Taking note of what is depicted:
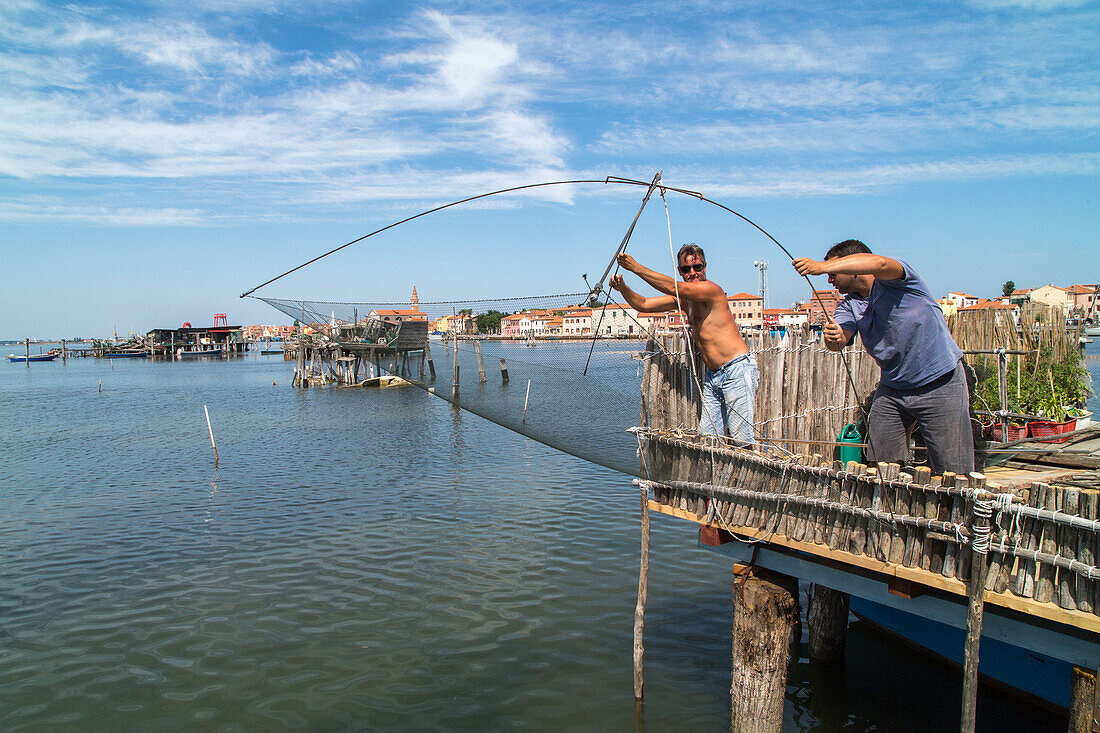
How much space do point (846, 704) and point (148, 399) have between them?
3443cm

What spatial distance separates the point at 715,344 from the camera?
16.2 feet

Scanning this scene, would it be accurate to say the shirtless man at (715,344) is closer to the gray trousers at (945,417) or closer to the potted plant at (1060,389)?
the gray trousers at (945,417)

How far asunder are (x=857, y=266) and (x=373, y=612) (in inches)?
238

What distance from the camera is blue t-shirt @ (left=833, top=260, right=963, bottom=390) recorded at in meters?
3.96

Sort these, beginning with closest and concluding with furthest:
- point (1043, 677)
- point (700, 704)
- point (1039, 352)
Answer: point (1043, 677), point (700, 704), point (1039, 352)

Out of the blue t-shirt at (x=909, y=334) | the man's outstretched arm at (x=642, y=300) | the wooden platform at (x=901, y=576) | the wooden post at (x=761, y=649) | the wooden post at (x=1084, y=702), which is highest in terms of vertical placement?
the man's outstretched arm at (x=642, y=300)

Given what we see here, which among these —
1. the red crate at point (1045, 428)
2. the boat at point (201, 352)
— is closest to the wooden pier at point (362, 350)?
the red crate at point (1045, 428)

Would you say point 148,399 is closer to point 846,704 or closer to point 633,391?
point 633,391

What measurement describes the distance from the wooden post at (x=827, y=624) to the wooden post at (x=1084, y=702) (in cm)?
269

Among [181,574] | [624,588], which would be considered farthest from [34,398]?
[624,588]

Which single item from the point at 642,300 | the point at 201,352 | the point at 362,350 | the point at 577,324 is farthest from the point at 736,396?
the point at 201,352

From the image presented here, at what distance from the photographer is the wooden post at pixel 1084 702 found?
288cm

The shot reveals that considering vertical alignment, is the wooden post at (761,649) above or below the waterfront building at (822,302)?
below

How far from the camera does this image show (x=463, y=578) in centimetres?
815
